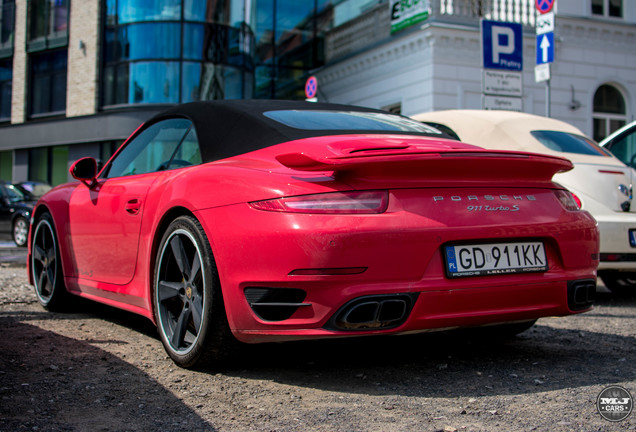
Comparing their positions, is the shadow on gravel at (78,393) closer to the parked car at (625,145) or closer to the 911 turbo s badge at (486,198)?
the 911 turbo s badge at (486,198)

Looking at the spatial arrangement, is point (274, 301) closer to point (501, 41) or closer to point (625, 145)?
point (625, 145)

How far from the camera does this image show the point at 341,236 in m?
2.76

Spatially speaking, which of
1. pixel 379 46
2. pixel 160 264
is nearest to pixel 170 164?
pixel 160 264

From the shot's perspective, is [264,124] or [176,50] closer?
[264,124]

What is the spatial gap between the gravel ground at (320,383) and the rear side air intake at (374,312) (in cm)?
30

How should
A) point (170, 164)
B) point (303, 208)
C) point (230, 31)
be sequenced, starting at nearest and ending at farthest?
point (303, 208), point (170, 164), point (230, 31)

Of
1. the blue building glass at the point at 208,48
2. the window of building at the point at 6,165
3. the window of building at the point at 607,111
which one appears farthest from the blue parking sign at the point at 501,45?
the window of building at the point at 6,165

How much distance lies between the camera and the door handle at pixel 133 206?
152 inches

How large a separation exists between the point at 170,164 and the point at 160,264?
0.64 m

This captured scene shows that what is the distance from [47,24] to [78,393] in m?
27.2

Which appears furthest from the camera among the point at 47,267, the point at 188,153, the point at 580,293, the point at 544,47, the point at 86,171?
the point at 544,47

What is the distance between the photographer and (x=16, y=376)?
3.19 meters

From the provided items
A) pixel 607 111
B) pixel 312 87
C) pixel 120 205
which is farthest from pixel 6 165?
pixel 120 205

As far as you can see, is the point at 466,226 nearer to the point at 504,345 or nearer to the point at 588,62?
the point at 504,345
